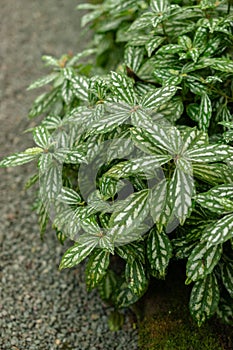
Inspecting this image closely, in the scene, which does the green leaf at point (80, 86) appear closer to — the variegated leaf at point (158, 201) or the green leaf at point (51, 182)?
the green leaf at point (51, 182)

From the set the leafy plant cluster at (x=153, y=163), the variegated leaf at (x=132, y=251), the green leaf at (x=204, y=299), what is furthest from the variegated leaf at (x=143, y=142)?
the green leaf at (x=204, y=299)

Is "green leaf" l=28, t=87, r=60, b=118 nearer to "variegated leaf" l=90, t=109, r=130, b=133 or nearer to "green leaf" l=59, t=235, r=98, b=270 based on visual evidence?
"variegated leaf" l=90, t=109, r=130, b=133

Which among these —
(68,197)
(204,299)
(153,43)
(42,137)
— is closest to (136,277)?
(204,299)

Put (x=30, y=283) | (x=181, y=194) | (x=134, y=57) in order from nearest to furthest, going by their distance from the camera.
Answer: (x=181, y=194), (x=134, y=57), (x=30, y=283)

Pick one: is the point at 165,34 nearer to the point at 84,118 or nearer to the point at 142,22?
the point at 142,22

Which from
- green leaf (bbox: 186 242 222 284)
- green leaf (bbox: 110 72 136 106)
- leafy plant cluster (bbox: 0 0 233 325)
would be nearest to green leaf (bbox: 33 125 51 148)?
leafy plant cluster (bbox: 0 0 233 325)

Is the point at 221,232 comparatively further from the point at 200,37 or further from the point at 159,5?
the point at 159,5
